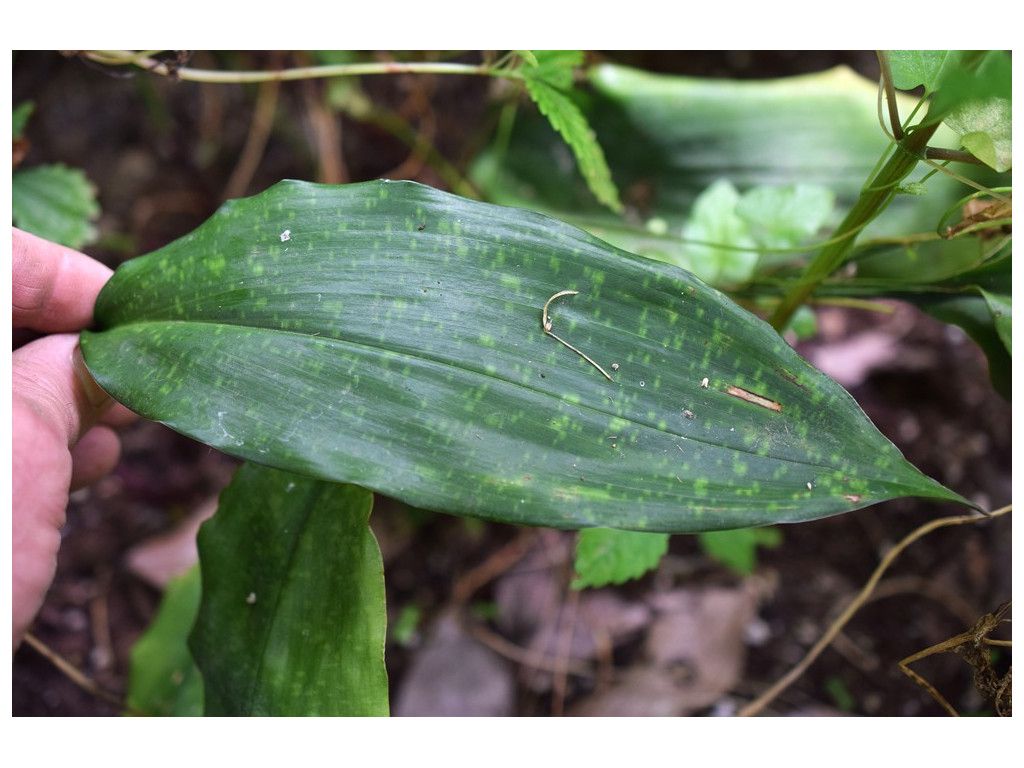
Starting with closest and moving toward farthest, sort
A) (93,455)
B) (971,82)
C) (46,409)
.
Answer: (971,82) < (46,409) < (93,455)

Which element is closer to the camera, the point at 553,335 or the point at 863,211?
the point at 553,335

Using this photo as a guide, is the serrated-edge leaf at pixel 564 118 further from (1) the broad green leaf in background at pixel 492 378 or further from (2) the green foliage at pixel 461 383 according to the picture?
(1) the broad green leaf in background at pixel 492 378

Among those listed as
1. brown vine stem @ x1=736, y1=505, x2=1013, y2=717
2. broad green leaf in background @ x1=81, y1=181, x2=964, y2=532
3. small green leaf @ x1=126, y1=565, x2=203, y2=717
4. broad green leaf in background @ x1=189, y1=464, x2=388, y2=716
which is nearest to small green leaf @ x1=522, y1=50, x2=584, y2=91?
broad green leaf in background @ x1=81, y1=181, x2=964, y2=532

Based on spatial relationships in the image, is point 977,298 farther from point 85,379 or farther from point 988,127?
point 85,379

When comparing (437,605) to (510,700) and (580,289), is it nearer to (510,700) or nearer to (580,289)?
(510,700)

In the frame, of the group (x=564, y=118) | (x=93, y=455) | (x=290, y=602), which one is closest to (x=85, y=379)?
(x=93, y=455)

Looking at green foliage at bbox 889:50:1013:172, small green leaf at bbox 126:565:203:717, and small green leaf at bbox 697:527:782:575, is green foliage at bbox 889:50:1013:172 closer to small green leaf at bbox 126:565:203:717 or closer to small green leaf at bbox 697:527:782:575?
small green leaf at bbox 697:527:782:575
